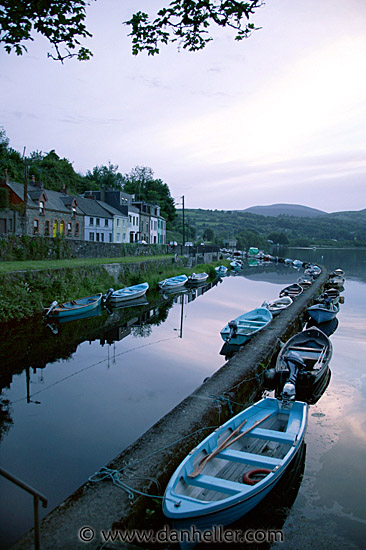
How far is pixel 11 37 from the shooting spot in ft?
19.3

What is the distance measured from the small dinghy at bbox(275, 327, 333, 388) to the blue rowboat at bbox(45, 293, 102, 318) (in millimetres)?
12009

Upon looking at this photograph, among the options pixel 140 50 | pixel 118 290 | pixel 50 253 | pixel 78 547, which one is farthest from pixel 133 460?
pixel 50 253

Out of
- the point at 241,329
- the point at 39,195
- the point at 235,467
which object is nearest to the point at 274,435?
the point at 235,467

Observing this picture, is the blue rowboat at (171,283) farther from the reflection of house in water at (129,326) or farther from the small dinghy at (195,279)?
the reflection of house in water at (129,326)

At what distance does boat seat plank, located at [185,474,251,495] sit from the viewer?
17.7ft

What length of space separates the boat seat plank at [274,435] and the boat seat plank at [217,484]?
1595 mm

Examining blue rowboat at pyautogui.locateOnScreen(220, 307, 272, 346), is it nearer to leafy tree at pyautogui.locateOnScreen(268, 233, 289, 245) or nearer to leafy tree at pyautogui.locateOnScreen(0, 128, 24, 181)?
leafy tree at pyautogui.locateOnScreen(0, 128, 24, 181)

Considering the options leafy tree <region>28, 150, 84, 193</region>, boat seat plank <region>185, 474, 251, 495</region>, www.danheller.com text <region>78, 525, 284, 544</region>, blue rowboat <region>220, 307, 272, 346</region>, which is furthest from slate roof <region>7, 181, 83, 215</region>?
www.danheller.com text <region>78, 525, 284, 544</region>

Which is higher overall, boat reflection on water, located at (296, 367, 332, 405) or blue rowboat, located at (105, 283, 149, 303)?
blue rowboat, located at (105, 283, 149, 303)

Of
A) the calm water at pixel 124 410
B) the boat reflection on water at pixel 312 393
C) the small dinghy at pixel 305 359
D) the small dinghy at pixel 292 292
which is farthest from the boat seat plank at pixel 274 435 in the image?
the small dinghy at pixel 292 292

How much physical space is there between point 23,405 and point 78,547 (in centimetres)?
680

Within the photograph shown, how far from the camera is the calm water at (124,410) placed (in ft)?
21.7

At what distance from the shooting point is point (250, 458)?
6.26 m

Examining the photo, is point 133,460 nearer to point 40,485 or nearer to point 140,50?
point 40,485
